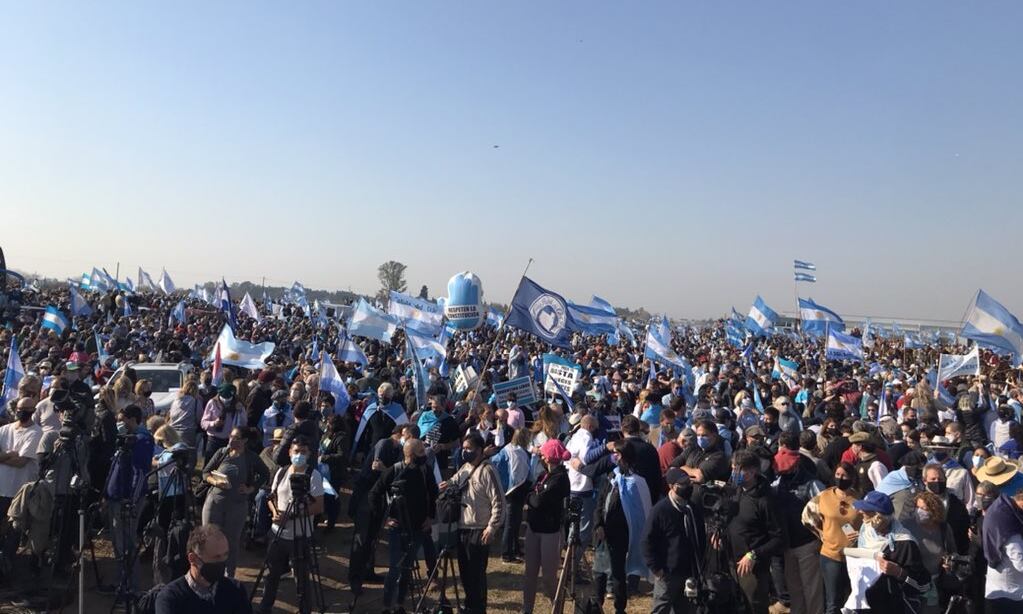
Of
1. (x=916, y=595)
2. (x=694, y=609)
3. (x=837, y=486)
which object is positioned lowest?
(x=694, y=609)

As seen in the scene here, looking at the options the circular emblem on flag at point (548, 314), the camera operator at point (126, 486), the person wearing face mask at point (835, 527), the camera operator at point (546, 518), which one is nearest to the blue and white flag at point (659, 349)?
the circular emblem on flag at point (548, 314)

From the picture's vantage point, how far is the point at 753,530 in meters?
6.00

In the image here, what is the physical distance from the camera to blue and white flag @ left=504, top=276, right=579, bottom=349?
536 inches

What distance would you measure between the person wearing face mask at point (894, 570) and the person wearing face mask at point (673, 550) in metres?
1.28

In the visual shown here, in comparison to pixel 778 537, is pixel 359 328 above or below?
above

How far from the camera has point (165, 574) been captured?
5719 mm

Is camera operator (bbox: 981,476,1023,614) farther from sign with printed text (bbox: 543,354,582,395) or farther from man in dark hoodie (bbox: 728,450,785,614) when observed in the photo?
sign with printed text (bbox: 543,354,582,395)

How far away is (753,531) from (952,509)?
1657 mm

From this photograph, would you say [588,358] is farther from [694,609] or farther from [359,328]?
[694,609]

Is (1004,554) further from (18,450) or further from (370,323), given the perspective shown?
(370,323)

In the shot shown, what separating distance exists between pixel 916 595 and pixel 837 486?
1174 mm

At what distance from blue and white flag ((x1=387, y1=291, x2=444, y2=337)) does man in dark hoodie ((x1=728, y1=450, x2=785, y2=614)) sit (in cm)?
1156

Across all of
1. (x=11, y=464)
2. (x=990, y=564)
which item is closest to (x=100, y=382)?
(x=11, y=464)

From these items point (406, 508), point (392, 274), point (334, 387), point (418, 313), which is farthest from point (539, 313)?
point (392, 274)
